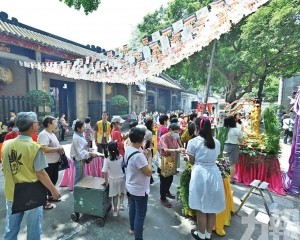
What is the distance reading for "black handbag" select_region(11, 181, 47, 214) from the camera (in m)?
2.27

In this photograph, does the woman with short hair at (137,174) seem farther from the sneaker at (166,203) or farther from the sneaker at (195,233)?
the sneaker at (166,203)

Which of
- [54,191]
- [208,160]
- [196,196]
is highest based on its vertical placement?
[208,160]

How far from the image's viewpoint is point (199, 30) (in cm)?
434

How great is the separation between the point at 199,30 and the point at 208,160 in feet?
8.95

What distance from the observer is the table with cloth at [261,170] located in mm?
5027

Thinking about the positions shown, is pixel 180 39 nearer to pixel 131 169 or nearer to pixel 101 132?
pixel 131 169

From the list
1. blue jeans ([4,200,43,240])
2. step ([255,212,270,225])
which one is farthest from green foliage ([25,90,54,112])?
step ([255,212,270,225])

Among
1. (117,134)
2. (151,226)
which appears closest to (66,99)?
(117,134)

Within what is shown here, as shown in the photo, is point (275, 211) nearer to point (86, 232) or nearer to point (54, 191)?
point (86, 232)

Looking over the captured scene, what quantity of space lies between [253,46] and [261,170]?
30.5ft

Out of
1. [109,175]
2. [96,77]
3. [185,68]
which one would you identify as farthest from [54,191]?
[185,68]

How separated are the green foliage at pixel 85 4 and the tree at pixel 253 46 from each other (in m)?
10.1

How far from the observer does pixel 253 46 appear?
40.0 ft

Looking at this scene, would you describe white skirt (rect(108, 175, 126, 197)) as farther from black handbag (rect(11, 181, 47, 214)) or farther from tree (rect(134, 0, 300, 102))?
tree (rect(134, 0, 300, 102))
